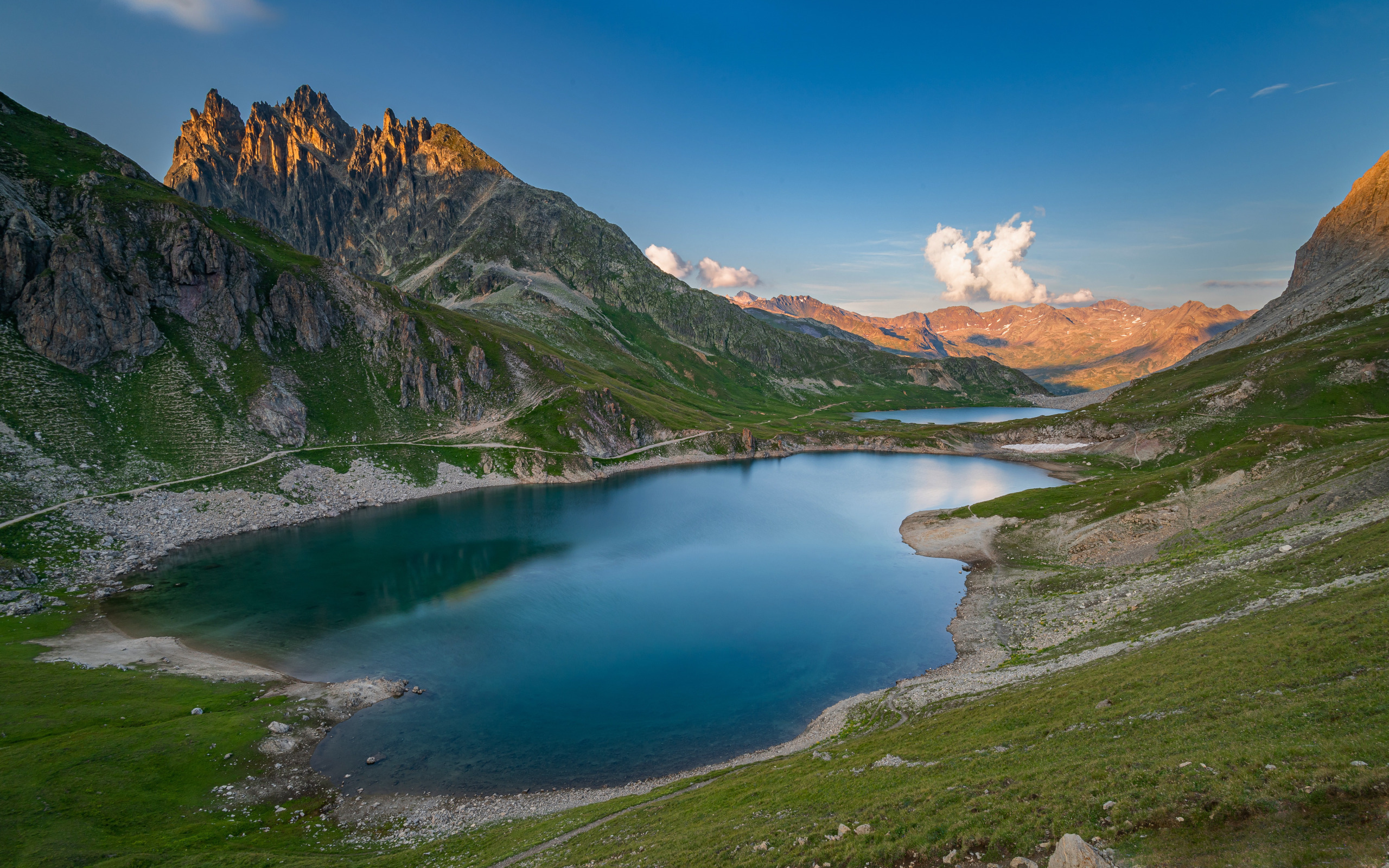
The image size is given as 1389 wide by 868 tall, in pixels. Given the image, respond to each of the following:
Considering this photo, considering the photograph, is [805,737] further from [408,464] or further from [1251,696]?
[408,464]

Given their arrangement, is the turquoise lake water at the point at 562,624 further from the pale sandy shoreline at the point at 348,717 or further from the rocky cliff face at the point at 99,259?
the rocky cliff face at the point at 99,259

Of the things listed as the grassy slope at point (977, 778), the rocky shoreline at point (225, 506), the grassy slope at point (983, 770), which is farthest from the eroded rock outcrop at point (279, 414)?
the grassy slope at point (977, 778)

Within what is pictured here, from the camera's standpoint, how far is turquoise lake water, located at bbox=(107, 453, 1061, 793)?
41.1m

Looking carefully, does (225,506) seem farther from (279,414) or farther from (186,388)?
(186,388)

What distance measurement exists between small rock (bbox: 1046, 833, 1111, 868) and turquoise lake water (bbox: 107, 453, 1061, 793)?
29878 mm

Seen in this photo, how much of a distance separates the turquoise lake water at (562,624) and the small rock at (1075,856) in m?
29.9

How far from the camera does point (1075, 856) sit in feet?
42.7

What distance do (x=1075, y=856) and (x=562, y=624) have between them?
174 ft

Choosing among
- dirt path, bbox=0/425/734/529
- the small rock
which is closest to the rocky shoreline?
dirt path, bbox=0/425/734/529

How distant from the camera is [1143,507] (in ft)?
219

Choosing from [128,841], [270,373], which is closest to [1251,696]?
[128,841]

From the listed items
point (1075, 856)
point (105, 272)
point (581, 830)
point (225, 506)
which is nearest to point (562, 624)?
point (581, 830)

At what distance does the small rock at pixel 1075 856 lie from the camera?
12836 millimetres

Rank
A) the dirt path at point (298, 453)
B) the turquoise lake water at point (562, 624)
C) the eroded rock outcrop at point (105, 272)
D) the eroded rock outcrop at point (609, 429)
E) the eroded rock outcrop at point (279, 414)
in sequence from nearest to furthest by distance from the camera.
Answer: the turquoise lake water at point (562, 624)
the dirt path at point (298, 453)
the eroded rock outcrop at point (105, 272)
the eroded rock outcrop at point (279, 414)
the eroded rock outcrop at point (609, 429)
